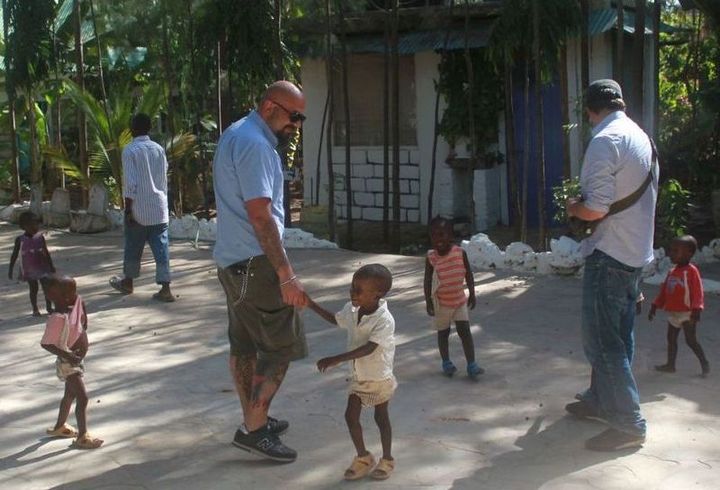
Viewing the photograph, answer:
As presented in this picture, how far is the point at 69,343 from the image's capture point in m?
5.11

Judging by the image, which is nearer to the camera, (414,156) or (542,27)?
(542,27)

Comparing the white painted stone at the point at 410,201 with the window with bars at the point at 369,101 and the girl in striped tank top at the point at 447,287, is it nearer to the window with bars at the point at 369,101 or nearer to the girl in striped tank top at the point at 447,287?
the window with bars at the point at 369,101

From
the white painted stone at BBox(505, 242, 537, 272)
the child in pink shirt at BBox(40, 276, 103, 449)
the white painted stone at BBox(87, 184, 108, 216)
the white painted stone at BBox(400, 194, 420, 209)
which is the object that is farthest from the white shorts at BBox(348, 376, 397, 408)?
the white painted stone at BBox(400, 194, 420, 209)

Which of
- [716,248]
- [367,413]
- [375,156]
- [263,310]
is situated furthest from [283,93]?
[375,156]

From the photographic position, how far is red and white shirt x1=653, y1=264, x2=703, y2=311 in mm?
6234

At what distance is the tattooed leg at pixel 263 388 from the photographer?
486 cm

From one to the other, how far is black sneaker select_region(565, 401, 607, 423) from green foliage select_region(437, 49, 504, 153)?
9.14 metres

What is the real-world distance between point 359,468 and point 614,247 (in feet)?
5.42

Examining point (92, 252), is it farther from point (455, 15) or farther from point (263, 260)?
point (263, 260)

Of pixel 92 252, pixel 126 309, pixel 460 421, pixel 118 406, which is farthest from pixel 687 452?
pixel 92 252

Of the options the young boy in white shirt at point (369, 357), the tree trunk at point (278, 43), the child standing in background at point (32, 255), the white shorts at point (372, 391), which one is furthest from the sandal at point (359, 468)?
the tree trunk at point (278, 43)

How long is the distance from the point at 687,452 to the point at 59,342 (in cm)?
316

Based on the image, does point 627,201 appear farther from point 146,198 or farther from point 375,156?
point 375,156

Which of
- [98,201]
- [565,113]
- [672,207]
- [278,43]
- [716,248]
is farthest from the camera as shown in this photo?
[98,201]
